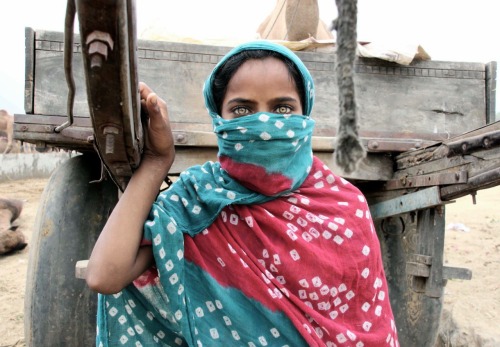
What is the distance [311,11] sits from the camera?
2971 mm

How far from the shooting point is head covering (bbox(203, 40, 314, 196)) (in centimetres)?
118

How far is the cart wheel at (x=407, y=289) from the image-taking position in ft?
8.33

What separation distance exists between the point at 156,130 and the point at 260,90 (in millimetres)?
298

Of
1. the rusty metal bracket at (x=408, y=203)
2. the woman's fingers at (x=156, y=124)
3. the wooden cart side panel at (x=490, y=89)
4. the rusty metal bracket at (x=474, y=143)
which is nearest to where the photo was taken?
the woman's fingers at (x=156, y=124)

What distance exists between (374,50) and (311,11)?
2.39 ft

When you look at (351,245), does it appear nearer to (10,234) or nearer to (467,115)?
(467,115)

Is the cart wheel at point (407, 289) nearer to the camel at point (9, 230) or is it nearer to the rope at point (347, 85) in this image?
the rope at point (347, 85)

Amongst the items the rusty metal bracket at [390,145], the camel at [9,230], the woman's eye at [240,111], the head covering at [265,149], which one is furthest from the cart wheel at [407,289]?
the camel at [9,230]

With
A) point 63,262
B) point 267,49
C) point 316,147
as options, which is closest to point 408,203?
point 316,147

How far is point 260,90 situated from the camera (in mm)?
1233

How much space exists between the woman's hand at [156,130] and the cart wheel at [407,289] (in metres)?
1.43

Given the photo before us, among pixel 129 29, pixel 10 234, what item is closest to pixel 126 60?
pixel 129 29

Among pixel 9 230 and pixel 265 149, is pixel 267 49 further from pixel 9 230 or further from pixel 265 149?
pixel 9 230

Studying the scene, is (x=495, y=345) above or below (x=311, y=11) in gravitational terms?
below
